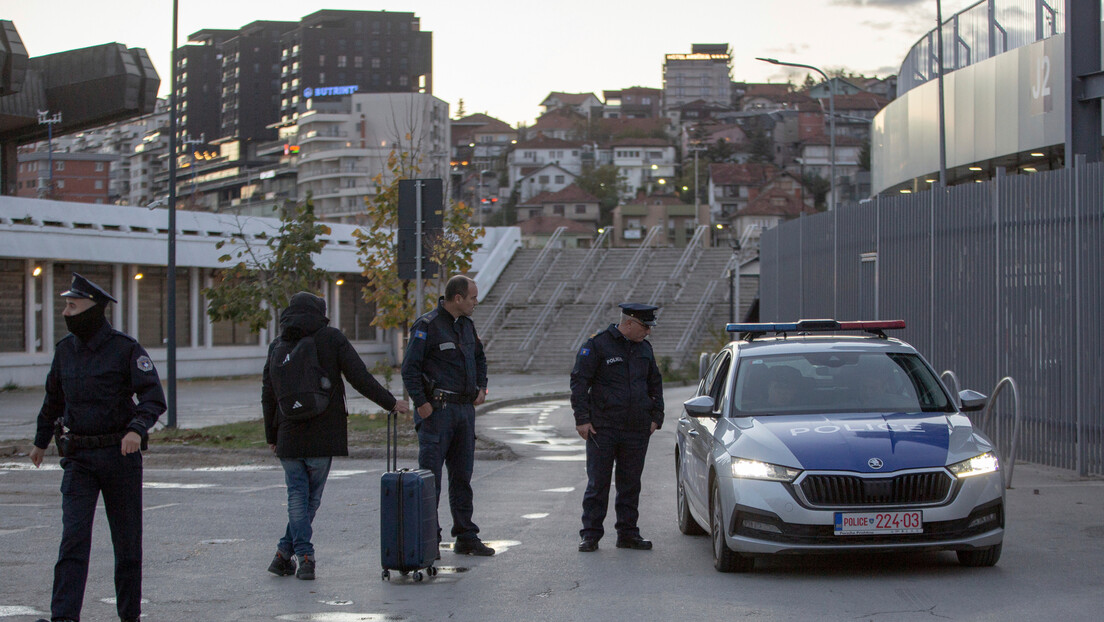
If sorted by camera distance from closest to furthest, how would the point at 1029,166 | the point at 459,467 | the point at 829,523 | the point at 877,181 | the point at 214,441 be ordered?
the point at 829,523 < the point at 459,467 < the point at 214,441 < the point at 1029,166 < the point at 877,181

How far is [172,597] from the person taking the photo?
295 inches

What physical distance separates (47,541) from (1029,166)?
23.9 metres

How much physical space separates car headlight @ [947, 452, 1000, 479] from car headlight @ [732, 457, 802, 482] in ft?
3.32

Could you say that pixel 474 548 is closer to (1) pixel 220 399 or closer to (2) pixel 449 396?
(2) pixel 449 396

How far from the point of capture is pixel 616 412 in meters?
9.02

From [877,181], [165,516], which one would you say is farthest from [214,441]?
[877,181]

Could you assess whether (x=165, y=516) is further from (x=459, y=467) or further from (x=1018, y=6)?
(x=1018, y=6)

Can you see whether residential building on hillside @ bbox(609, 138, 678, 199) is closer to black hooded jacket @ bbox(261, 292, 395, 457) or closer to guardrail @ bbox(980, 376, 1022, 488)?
guardrail @ bbox(980, 376, 1022, 488)

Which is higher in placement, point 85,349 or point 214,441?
point 85,349

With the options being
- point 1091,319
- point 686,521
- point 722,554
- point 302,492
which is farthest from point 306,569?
point 1091,319

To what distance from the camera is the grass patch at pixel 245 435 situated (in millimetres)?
18391

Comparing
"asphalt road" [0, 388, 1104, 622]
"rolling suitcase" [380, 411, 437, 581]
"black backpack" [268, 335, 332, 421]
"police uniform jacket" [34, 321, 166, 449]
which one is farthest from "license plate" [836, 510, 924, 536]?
"police uniform jacket" [34, 321, 166, 449]

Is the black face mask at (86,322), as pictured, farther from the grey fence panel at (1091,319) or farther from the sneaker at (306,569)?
the grey fence panel at (1091,319)

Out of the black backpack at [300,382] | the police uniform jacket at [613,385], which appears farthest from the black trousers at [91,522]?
the police uniform jacket at [613,385]
